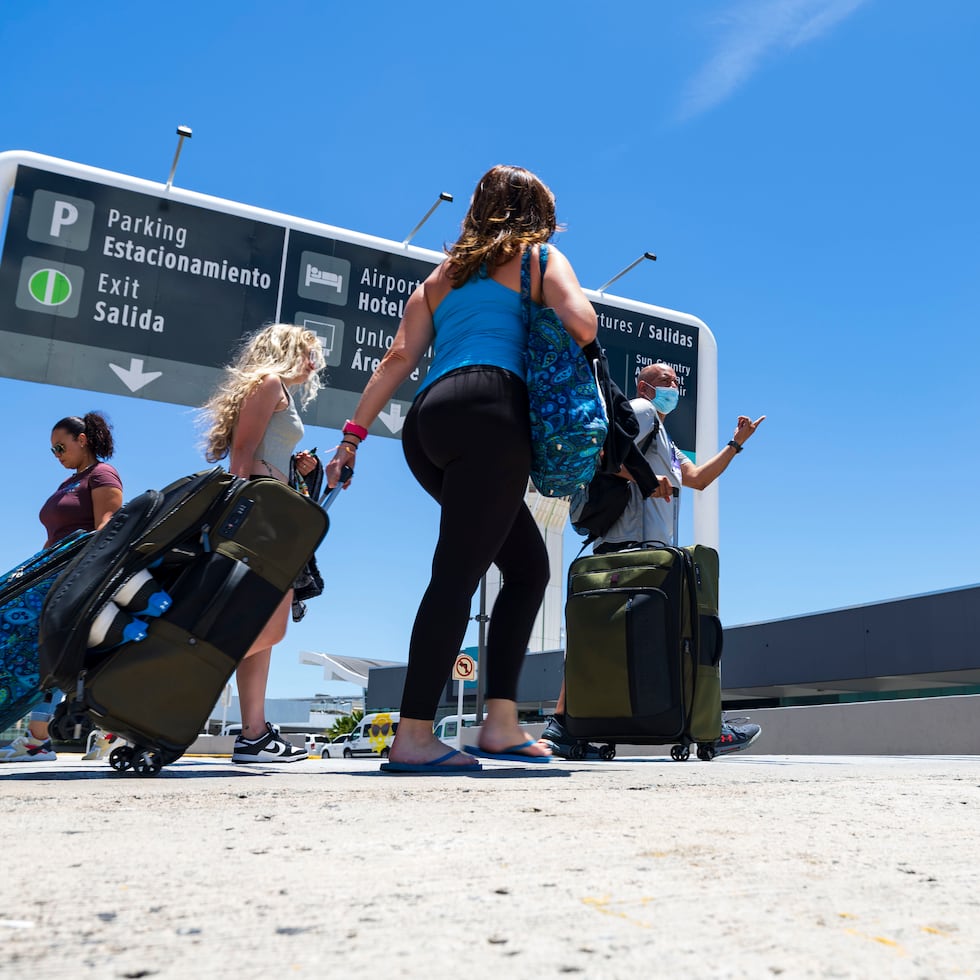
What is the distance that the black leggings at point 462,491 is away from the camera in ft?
8.80

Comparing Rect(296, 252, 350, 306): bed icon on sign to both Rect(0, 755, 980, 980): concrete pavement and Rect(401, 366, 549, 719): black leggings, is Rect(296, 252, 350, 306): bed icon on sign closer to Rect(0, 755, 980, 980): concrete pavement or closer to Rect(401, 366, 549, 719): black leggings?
Rect(401, 366, 549, 719): black leggings

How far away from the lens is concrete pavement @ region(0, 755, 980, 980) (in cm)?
77

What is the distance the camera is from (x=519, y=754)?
312 cm

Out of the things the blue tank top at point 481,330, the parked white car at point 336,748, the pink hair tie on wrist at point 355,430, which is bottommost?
the parked white car at point 336,748

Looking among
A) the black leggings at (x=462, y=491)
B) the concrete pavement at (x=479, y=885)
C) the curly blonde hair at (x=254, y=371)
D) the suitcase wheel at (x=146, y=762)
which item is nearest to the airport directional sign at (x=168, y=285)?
the curly blonde hair at (x=254, y=371)

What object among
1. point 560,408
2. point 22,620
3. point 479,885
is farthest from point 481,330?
point 479,885

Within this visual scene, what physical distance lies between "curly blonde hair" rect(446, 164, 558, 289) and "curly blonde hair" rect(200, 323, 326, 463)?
0.79 metres

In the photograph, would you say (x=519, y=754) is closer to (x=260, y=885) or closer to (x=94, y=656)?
(x=94, y=656)

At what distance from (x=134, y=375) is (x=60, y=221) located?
1506 mm

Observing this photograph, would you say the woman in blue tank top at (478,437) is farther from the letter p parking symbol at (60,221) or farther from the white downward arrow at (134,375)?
the letter p parking symbol at (60,221)

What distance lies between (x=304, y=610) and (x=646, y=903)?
2.68 metres

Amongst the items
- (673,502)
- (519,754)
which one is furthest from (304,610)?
(673,502)

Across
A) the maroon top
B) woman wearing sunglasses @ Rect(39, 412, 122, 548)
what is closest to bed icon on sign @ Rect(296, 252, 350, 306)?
woman wearing sunglasses @ Rect(39, 412, 122, 548)

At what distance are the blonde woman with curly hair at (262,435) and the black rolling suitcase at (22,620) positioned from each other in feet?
2.15
